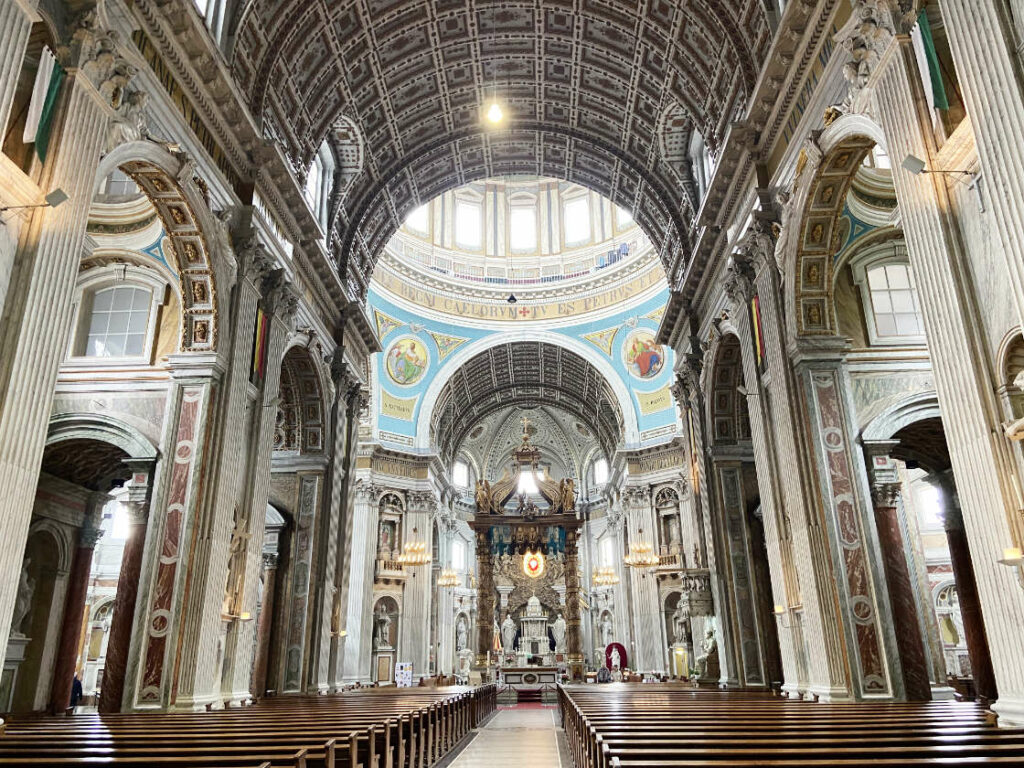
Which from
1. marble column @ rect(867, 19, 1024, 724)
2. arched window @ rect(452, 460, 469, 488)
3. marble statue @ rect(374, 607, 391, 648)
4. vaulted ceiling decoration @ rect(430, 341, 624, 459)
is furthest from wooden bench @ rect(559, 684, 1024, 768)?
arched window @ rect(452, 460, 469, 488)

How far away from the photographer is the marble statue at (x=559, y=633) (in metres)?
36.7

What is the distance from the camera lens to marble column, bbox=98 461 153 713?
10.1 metres

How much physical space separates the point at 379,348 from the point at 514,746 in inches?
463

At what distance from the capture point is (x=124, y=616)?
10398 mm

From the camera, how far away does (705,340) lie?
53.6ft

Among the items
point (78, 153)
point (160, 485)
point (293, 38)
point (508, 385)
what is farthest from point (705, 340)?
point (508, 385)

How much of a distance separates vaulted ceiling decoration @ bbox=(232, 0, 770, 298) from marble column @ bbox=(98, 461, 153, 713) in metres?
6.21

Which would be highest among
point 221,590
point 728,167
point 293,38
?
point 293,38

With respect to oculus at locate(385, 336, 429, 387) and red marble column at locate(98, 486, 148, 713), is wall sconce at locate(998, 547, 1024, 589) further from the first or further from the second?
oculus at locate(385, 336, 429, 387)

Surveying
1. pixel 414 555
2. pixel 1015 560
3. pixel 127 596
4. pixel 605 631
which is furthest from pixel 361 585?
pixel 1015 560

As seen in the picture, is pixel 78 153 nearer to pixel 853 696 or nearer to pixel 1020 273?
pixel 1020 273

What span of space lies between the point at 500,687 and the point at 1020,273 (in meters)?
24.8

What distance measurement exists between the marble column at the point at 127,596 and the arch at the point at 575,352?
20.0m

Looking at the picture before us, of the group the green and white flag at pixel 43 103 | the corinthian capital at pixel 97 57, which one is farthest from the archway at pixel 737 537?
the green and white flag at pixel 43 103
